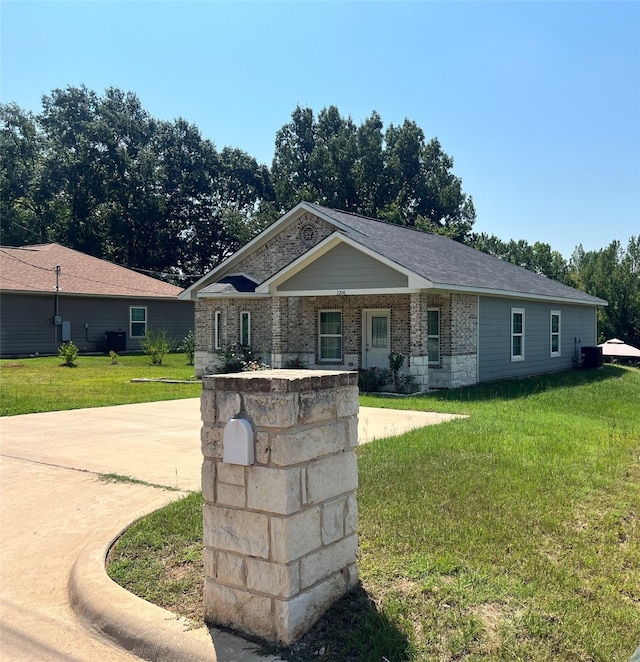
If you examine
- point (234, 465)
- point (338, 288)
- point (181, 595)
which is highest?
point (338, 288)

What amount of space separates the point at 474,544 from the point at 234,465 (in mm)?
2039

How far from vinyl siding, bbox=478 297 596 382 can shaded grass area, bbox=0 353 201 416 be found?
8021 millimetres

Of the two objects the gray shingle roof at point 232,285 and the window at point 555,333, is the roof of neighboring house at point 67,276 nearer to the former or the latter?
the gray shingle roof at point 232,285

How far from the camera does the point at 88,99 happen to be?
4884cm

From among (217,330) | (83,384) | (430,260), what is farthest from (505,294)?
(83,384)

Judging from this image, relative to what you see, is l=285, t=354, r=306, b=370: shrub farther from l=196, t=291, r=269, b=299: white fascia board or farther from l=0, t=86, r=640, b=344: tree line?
l=0, t=86, r=640, b=344: tree line

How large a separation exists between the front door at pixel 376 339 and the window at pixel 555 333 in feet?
23.7

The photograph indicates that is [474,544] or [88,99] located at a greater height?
[88,99]

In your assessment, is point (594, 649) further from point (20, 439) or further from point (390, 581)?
point (20, 439)

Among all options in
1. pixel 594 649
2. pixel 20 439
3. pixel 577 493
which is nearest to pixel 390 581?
pixel 594 649

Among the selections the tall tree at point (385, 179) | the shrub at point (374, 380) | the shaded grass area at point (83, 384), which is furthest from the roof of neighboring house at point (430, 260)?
the tall tree at point (385, 179)

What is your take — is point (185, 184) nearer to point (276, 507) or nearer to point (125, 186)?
point (125, 186)

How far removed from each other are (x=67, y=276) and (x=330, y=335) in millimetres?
14661

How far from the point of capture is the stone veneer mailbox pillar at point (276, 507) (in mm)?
3471
